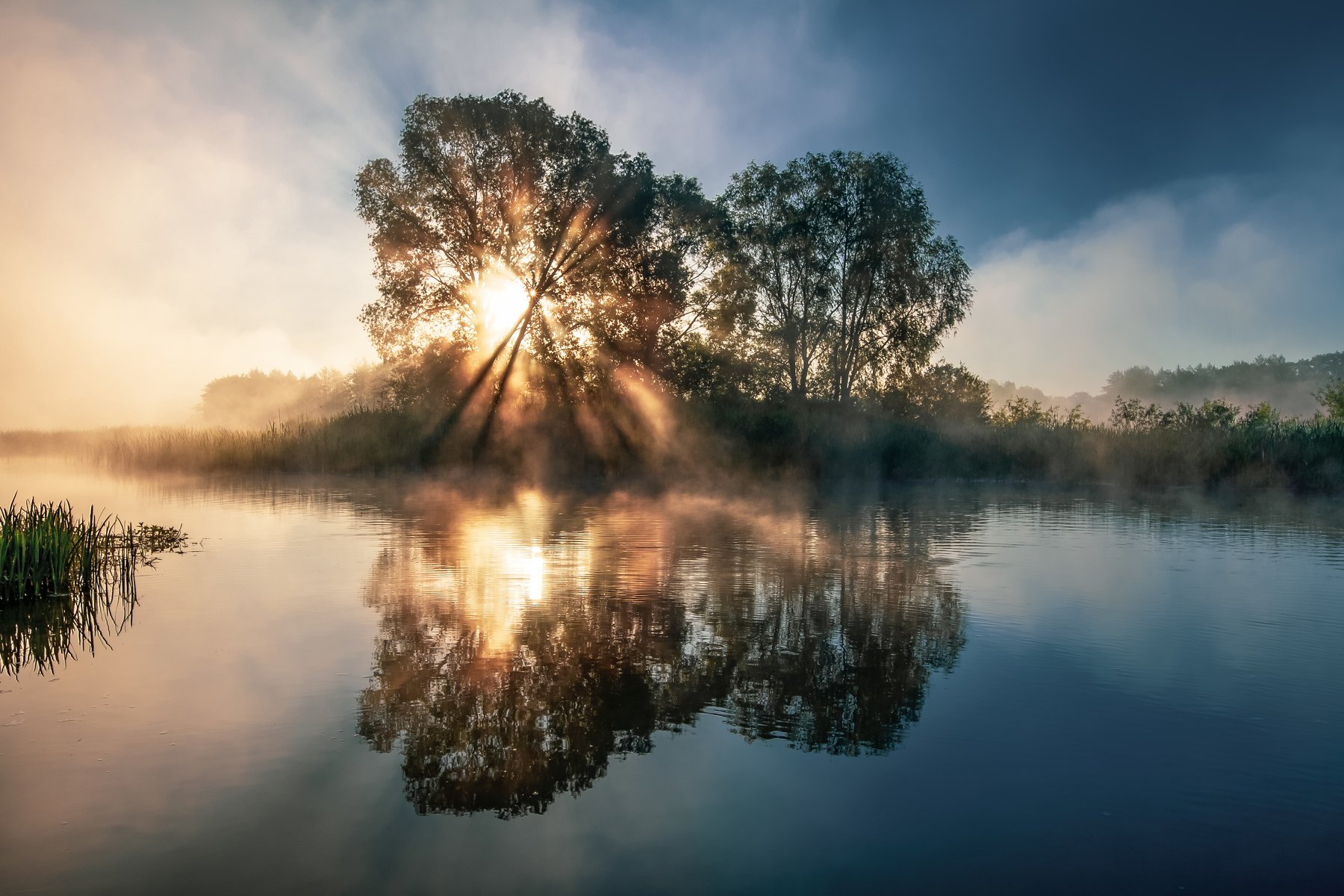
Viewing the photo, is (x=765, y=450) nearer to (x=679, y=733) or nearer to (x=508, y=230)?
(x=508, y=230)

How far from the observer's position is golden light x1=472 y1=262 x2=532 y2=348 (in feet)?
155

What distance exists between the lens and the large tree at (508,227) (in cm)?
4634

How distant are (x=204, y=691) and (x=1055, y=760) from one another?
260 inches

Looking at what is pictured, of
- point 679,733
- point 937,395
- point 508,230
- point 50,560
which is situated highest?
point 508,230

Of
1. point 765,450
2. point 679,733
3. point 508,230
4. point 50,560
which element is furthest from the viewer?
point 508,230

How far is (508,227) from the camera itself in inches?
1863

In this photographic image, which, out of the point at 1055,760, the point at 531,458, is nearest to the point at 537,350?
the point at 531,458

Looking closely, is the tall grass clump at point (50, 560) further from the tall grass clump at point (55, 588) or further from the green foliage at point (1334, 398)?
the green foliage at point (1334, 398)

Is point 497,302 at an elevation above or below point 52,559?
above

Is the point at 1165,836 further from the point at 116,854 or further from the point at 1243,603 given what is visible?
the point at 1243,603

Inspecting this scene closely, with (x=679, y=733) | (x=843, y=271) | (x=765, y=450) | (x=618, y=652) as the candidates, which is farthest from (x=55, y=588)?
(x=843, y=271)

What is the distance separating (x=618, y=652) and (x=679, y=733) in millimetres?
2357

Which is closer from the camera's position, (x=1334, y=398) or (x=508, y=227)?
(x=508, y=227)

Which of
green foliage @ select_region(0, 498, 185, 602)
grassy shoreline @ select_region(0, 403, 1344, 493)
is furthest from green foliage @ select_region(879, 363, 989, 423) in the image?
green foliage @ select_region(0, 498, 185, 602)
